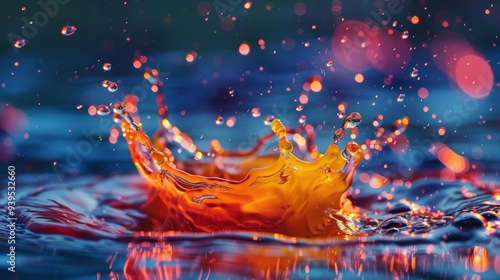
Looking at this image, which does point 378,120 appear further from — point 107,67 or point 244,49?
point 107,67

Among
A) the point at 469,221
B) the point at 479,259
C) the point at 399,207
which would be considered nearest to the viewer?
the point at 479,259

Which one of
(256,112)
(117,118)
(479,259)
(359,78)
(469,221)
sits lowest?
(479,259)

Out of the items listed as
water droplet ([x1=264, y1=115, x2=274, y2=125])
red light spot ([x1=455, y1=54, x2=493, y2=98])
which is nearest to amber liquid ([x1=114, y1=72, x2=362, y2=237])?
water droplet ([x1=264, y1=115, x2=274, y2=125])

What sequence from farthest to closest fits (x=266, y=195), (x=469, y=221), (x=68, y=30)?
(x=68, y=30) < (x=266, y=195) < (x=469, y=221)

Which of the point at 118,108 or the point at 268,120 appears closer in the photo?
the point at 118,108

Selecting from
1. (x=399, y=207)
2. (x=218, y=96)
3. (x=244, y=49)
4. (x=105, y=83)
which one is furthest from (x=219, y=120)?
(x=399, y=207)

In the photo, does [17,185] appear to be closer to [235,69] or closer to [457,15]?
[235,69]

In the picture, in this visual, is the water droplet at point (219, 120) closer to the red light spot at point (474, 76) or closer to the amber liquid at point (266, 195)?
the amber liquid at point (266, 195)

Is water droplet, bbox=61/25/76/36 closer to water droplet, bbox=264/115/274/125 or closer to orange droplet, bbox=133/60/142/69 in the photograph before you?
orange droplet, bbox=133/60/142/69
